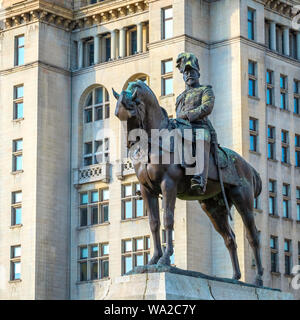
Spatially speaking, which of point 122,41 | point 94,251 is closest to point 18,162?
point 94,251

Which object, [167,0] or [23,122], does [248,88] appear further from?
[23,122]

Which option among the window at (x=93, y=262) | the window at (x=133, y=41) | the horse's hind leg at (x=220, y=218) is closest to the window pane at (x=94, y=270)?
the window at (x=93, y=262)

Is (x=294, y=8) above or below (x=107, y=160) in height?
above

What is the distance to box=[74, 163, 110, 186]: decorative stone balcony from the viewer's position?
2418 inches

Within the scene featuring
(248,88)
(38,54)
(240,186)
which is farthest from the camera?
(38,54)

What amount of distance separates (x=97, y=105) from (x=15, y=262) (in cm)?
950

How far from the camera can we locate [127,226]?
197 feet

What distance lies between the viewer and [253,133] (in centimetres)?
5856

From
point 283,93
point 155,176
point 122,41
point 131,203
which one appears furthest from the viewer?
point 122,41

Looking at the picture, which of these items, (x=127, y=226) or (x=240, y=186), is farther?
(x=127, y=226)

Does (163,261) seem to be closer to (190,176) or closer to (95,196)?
(190,176)
